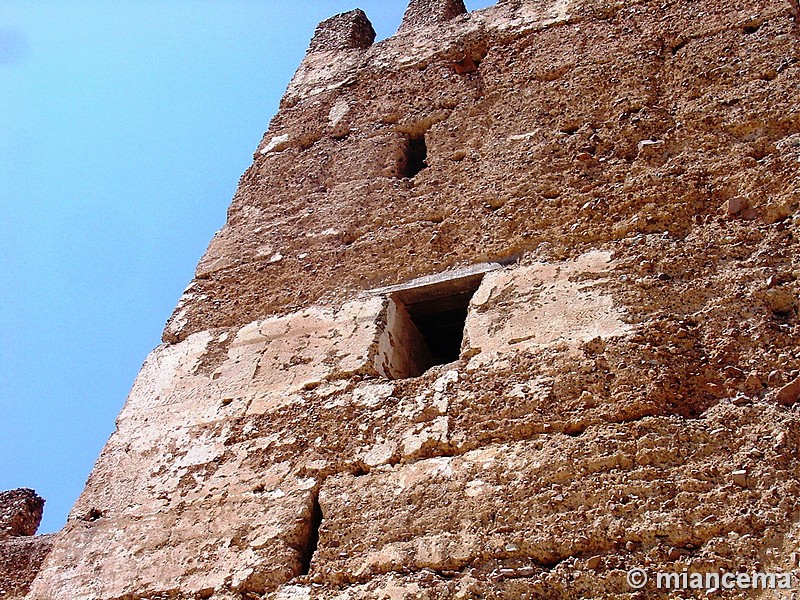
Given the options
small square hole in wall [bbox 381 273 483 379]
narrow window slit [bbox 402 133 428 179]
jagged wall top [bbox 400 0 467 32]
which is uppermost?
jagged wall top [bbox 400 0 467 32]

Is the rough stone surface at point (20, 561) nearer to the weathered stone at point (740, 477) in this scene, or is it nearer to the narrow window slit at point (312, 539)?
the narrow window slit at point (312, 539)

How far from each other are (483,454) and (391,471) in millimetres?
296

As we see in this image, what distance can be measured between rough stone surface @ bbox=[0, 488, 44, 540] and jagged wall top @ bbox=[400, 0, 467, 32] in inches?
128

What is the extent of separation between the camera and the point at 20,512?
171 inches

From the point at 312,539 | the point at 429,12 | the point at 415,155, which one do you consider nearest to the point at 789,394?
the point at 312,539

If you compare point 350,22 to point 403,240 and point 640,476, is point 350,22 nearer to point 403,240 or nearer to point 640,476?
point 403,240

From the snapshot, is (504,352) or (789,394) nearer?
(789,394)

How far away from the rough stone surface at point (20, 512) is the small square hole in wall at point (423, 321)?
215 centimetres

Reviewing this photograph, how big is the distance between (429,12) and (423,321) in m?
2.39

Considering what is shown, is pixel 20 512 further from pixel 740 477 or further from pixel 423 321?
pixel 740 477

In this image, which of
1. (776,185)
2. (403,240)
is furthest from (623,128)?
(403,240)

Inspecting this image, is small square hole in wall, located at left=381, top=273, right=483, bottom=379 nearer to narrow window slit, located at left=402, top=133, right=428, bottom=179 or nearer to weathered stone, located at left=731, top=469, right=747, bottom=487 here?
narrow window slit, located at left=402, top=133, right=428, bottom=179

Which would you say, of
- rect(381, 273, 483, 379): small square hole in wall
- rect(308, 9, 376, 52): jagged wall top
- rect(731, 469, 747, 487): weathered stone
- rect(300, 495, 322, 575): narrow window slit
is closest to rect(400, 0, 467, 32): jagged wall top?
rect(308, 9, 376, 52): jagged wall top

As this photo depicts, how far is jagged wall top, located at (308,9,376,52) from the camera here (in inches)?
209
